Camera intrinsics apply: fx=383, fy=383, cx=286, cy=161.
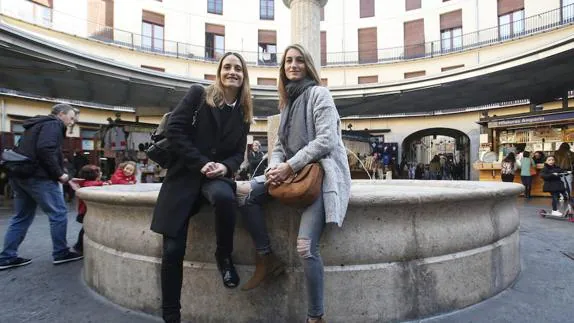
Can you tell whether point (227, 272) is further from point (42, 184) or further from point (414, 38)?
point (414, 38)

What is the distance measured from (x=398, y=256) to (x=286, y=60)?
1.57 meters

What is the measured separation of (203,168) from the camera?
7.80ft

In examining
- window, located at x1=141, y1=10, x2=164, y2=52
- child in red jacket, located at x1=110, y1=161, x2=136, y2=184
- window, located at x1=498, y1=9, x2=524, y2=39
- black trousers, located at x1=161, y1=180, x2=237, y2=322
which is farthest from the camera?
window, located at x1=141, y1=10, x2=164, y2=52

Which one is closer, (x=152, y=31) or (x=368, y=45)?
(x=152, y=31)

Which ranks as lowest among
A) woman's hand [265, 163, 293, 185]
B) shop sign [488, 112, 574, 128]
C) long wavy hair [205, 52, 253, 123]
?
woman's hand [265, 163, 293, 185]

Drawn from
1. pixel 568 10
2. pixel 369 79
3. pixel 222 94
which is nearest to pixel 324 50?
pixel 369 79

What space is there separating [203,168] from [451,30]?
90.0 ft

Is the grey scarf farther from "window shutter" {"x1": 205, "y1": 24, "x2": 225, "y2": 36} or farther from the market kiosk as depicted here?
"window shutter" {"x1": 205, "y1": 24, "x2": 225, "y2": 36}

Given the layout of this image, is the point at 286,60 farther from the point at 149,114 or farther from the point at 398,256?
the point at 149,114

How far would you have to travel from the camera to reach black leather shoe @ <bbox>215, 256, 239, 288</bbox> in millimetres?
2461

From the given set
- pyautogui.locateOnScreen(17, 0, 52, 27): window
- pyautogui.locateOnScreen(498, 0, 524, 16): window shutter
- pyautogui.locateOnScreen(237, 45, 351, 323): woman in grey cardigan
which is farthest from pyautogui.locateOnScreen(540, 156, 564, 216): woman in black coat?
pyautogui.locateOnScreen(17, 0, 52, 27): window

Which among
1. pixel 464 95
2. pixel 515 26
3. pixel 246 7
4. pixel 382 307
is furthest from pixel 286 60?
pixel 246 7

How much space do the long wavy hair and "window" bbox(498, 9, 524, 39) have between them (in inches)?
982

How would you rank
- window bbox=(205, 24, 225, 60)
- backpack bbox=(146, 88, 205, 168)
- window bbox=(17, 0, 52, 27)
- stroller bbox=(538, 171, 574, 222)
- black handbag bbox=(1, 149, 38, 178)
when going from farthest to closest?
window bbox=(205, 24, 225, 60), window bbox=(17, 0, 52, 27), stroller bbox=(538, 171, 574, 222), black handbag bbox=(1, 149, 38, 178), backpack bbox=(146, 88, 205, 168)
